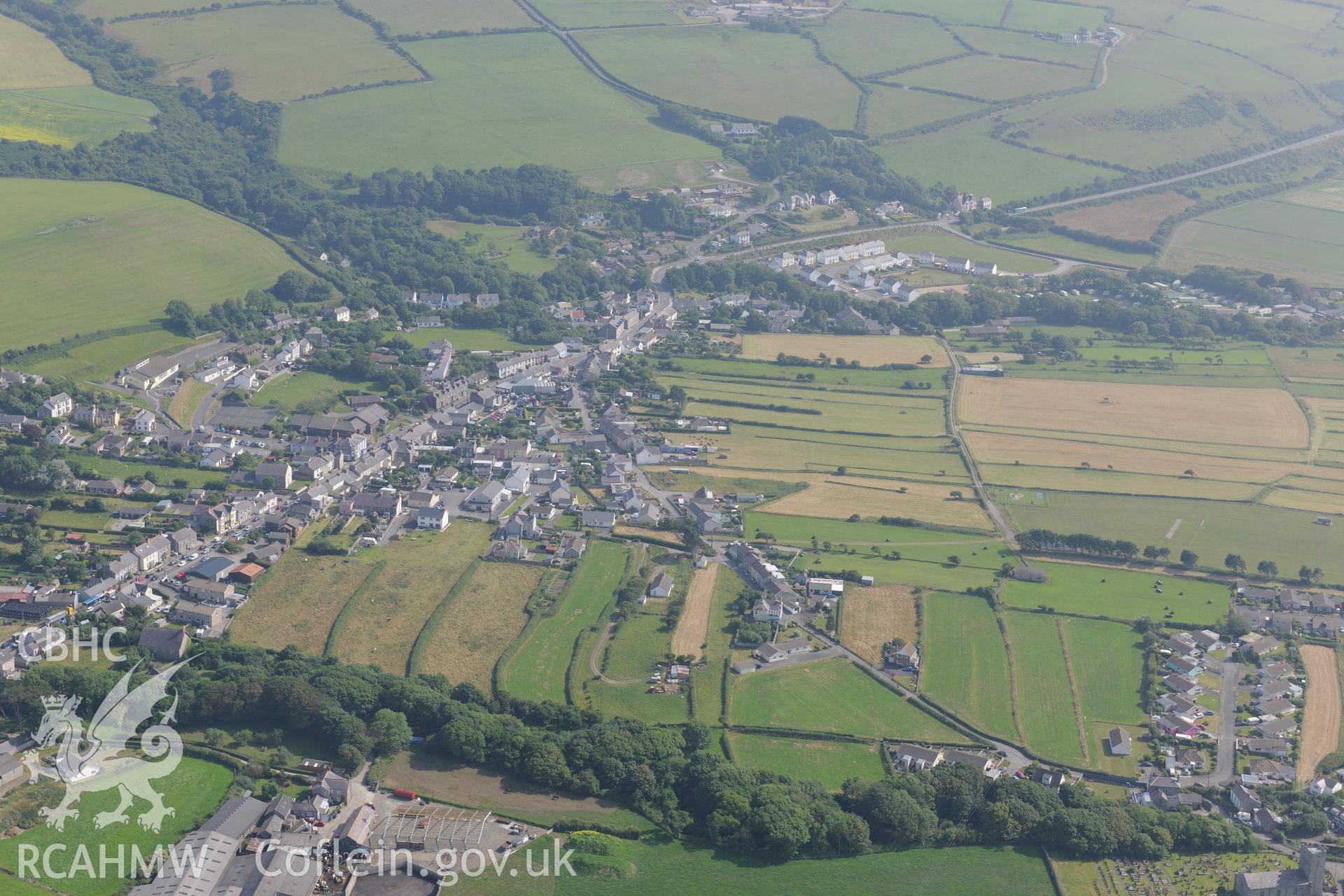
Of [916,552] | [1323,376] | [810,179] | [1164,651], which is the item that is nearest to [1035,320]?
[1323,376]

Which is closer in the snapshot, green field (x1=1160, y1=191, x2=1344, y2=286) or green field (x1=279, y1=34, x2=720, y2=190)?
green field (x1=1160, y1=191, x2=1344, y2=286)

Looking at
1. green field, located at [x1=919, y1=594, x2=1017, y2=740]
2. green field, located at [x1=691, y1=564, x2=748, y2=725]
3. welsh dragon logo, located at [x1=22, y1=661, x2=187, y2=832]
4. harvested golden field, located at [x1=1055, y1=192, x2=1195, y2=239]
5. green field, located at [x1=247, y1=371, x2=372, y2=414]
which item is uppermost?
harvested golden field, located at [x1=1055, y1=192, x2=1195, y2=239]

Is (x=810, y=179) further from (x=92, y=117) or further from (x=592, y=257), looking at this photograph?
(x=92, y=117)

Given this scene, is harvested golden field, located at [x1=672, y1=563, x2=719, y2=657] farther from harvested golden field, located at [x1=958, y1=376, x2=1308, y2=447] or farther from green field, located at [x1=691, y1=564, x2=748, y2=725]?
harvested golden field, located at [x1=958, y1=376, x2=1308, y2=447]

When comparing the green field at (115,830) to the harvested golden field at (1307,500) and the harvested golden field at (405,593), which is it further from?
the harvested golden field at (1307,500)

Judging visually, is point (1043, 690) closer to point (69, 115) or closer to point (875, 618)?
point (875, 618)

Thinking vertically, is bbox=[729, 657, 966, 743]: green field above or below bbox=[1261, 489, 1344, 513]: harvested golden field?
below

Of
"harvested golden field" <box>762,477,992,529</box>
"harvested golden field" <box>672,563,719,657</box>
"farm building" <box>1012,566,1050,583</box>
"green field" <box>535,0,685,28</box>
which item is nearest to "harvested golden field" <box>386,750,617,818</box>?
"harvested golden field" <box>672,563,719,657</box>
